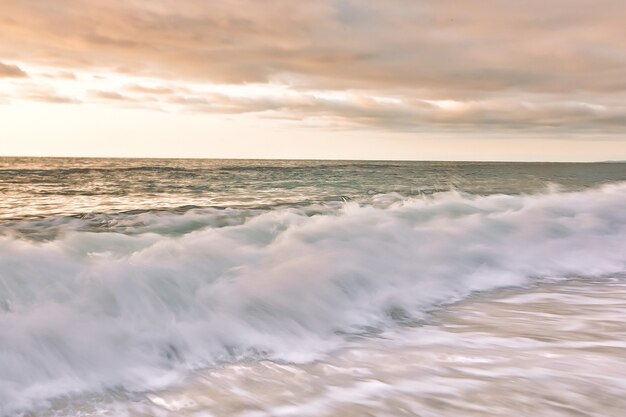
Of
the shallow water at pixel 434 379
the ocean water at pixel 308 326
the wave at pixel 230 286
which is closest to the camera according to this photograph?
the shallow water at pixel 434 379

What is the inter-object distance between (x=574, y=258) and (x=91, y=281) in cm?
680

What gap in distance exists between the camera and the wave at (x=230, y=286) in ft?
11.5

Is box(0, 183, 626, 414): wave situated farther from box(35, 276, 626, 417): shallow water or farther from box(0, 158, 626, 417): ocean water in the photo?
box(35, 276, 626, 417): shallow water

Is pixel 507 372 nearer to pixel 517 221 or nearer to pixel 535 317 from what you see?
pixel 535 317

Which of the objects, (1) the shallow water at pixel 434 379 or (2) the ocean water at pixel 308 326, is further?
(2) the ocean water at pixel 308 326

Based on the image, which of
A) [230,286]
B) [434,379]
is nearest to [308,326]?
[230,286]

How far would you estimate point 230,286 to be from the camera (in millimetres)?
4895

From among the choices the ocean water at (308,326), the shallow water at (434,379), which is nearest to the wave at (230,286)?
the ocean water at (308,326)

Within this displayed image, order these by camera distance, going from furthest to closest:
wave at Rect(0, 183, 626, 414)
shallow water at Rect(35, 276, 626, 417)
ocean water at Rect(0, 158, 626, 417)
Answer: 1. wave at Rect(0, 183, 626, 414)
2. ocean water at Rect(0, 158, 626, 417)
3. shallow water at Rect(35, 276, 626, 417)

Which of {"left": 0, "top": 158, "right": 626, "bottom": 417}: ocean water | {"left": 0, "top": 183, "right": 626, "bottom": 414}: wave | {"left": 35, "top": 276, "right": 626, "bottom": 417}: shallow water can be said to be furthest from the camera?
{"left": 0, "top": 183, "right": 626, "bottom": 414}: wave

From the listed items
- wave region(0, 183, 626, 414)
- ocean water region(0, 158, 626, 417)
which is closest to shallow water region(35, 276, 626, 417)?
ocean water region(0, 158, 626, 417)

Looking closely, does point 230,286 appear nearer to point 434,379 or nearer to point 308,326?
point 308,326

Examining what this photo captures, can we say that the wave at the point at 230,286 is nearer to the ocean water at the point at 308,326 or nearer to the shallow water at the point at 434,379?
the ocean water at the point at 308,326

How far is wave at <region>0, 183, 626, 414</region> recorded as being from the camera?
11.5 feet
